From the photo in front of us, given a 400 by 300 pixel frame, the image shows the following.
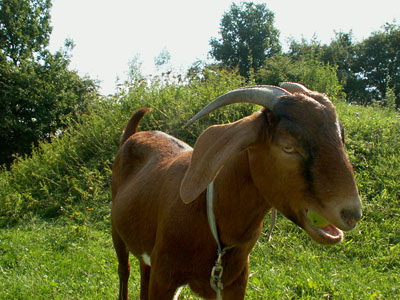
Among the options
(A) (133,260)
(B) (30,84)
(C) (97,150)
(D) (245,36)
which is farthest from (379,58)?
(A) (133,260)

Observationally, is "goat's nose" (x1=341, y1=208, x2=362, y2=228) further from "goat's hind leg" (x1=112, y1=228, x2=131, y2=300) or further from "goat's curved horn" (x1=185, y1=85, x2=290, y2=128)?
"goat's hind leg" (x1=112, y1=228, x2=131, y2=300)

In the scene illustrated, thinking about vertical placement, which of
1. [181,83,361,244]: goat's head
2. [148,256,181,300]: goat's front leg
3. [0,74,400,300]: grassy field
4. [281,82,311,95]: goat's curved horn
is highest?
[281,82,311,95]: goat's curved horn

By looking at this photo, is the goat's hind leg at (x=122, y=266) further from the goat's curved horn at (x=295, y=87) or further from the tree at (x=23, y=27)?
the tree at (x=23, y=27)

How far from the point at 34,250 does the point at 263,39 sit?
3843 cm

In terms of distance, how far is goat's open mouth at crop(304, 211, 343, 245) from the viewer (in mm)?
1433

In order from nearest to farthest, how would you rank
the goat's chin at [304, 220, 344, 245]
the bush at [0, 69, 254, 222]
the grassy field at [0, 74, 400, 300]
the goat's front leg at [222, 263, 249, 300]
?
the goat's chin at [304, 220, 344, 245]
the goat's front leg at [222, 263, 249, 300]
the grassy field at [0, 74, 400, 300]
the bush at [0, 69, 254, 222]

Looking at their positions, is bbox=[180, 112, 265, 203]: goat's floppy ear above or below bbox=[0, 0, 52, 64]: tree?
below

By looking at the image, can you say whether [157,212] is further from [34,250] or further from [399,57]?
[399,57]

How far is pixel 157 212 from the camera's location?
2.35 metres

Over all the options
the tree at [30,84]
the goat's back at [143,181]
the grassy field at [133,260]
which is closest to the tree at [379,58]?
the tree at [30,84]

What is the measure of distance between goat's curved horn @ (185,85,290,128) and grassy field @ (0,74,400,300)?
91.1 inches

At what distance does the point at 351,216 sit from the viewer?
1.30m

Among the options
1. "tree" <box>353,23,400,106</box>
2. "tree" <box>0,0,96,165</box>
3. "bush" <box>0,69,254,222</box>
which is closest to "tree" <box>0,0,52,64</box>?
"tree" <box>0,0,96,165</box>

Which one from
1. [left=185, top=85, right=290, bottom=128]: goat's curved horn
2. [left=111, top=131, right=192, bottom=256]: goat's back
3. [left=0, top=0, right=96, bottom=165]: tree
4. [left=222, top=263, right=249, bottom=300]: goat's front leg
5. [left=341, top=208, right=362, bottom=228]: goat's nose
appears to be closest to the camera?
[left=341, top=208, right=362, bottom=228]: goat's nose
